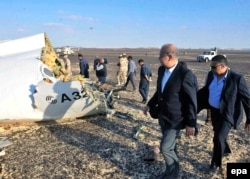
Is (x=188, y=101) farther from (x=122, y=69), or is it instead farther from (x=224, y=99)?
(x=122, y=69)

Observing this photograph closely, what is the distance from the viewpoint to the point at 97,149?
659cm

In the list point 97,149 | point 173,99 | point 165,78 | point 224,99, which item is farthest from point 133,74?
point 173,99

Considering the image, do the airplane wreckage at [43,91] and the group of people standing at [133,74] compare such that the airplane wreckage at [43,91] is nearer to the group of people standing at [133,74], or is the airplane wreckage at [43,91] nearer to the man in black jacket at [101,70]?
the group of people standing at [133,74]

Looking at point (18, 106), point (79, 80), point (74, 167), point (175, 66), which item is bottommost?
point (74, 167)

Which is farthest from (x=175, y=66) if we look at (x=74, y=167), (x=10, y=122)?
(x=10, y=122)

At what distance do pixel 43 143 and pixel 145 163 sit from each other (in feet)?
8.56

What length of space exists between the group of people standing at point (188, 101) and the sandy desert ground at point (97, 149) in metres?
0.71

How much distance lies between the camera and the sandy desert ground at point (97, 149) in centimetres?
548

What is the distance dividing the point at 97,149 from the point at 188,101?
2.92 metres

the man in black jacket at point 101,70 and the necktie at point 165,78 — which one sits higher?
the necktie at point 165,78

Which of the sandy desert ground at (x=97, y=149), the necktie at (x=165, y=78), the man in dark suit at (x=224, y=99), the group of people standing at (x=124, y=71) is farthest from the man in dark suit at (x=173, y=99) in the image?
the group of people standing at (x=124, y=71)

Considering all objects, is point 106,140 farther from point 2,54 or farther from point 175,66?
point 2,54

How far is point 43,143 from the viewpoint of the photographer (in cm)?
705

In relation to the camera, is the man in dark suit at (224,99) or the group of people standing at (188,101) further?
the man in dark suit at (224,99)
